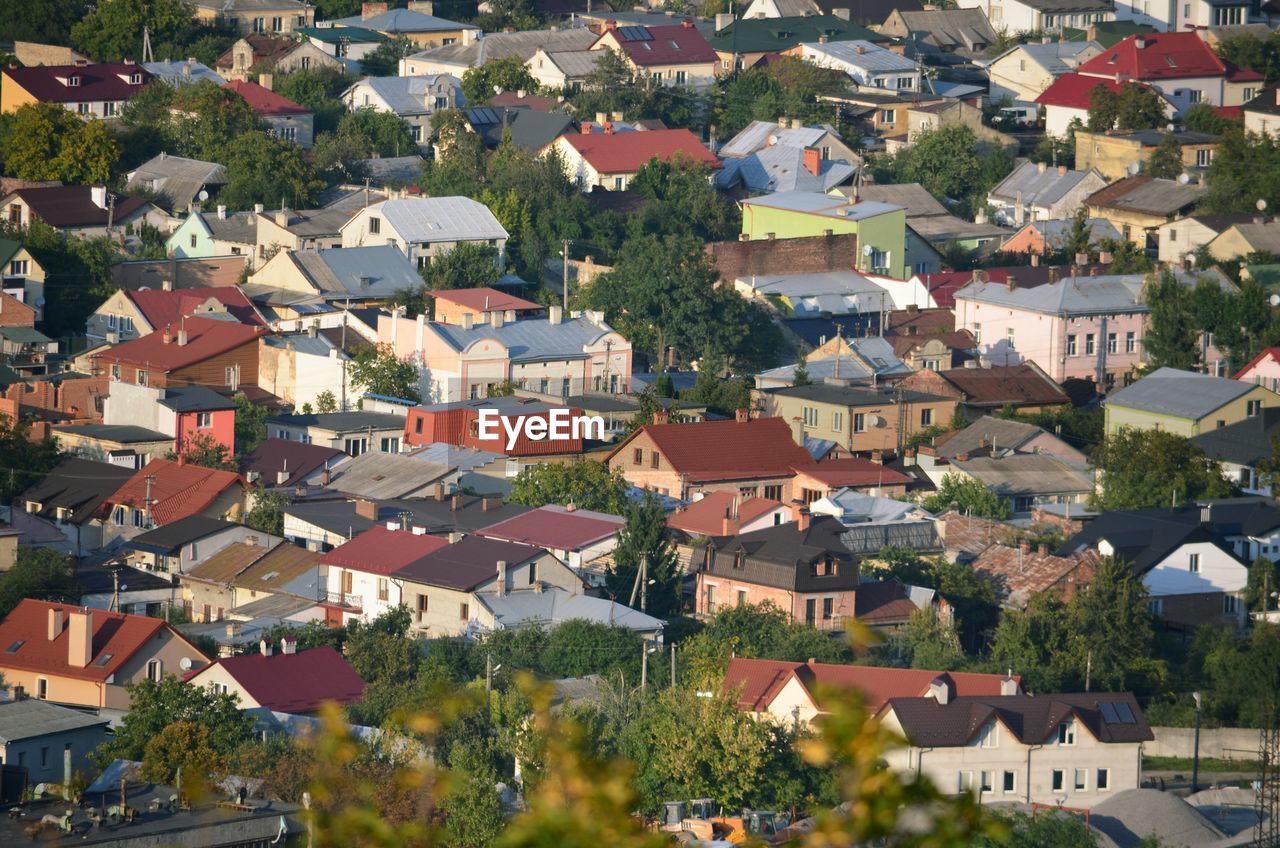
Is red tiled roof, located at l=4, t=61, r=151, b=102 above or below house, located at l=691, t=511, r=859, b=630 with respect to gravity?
above

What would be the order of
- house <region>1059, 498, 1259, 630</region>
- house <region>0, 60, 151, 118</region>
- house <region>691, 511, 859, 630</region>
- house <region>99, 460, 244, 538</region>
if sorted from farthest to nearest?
1. house <region>0, 60, 151, 118</region>
2. house <region>99, 460, 244, 538</region>
3. house <region>1059, 498, 1259, 630</region>
4. house <region>691, 511, 859, 630</region>

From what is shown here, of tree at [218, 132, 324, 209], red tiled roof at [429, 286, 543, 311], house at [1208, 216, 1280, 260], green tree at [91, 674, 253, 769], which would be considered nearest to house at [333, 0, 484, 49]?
tree at [218, 132, 324, 209]

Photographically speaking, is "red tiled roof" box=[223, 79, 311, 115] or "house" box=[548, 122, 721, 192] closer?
"house" box=[548, 122, 721, 192]

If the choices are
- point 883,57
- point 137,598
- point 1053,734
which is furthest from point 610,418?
point 883,57

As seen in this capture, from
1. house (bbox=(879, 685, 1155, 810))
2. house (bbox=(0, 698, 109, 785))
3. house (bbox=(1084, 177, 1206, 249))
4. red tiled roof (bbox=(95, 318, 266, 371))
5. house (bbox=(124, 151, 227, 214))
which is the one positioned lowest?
house (bbox=(879, 685, 1155, 810))

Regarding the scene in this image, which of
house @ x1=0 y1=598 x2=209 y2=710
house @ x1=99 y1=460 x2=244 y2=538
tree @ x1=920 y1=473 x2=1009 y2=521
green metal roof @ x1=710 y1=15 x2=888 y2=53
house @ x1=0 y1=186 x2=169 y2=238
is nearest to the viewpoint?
house @ x1=0 y1=598 x2=209 y2=710

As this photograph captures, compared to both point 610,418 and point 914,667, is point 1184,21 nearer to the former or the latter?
point 610,418

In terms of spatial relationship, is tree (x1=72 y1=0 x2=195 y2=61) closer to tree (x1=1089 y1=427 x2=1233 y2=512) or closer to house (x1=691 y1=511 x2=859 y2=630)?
tree (x1=1089 y1=427 x2=1233 y2=512)
